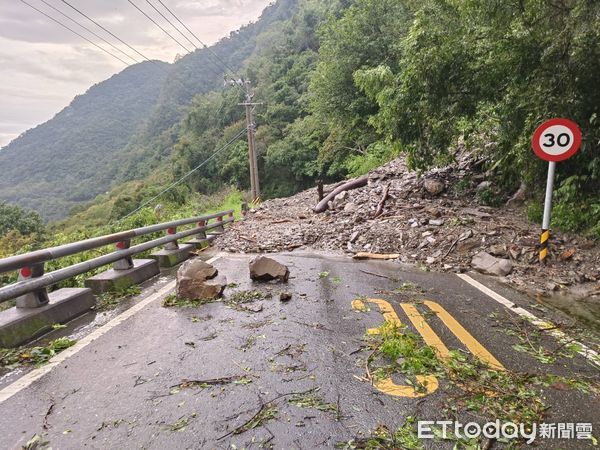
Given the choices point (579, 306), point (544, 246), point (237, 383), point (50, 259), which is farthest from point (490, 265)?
point (50, 259)

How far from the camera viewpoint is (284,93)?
51.7 metres

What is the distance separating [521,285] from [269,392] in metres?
4.73

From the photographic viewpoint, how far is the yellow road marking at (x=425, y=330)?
3450 mm

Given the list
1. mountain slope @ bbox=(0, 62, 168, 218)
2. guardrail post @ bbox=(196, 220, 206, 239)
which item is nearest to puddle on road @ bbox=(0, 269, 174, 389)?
guardrail post @ bbox=(196, 220, 206, 239)

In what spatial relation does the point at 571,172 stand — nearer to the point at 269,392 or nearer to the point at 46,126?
the point at 269,392

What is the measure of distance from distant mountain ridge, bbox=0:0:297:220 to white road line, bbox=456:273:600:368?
289 feet

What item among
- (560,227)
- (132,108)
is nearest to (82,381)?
(560,227)

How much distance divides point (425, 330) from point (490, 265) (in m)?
3.40

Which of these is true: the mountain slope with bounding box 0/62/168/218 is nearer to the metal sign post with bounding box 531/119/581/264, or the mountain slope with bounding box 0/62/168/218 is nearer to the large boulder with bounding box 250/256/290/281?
the large boulder with bounding box 250/256/290/281

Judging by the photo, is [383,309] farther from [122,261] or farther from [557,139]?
[557,139]

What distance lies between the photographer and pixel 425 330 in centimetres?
392

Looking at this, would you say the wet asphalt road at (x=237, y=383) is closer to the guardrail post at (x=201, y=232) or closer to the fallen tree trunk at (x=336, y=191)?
the guardrail post at (x=201, y=232)

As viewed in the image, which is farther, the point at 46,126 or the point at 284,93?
the point at 46,126

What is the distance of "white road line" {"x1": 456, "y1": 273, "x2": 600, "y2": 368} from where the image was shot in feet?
11.3
